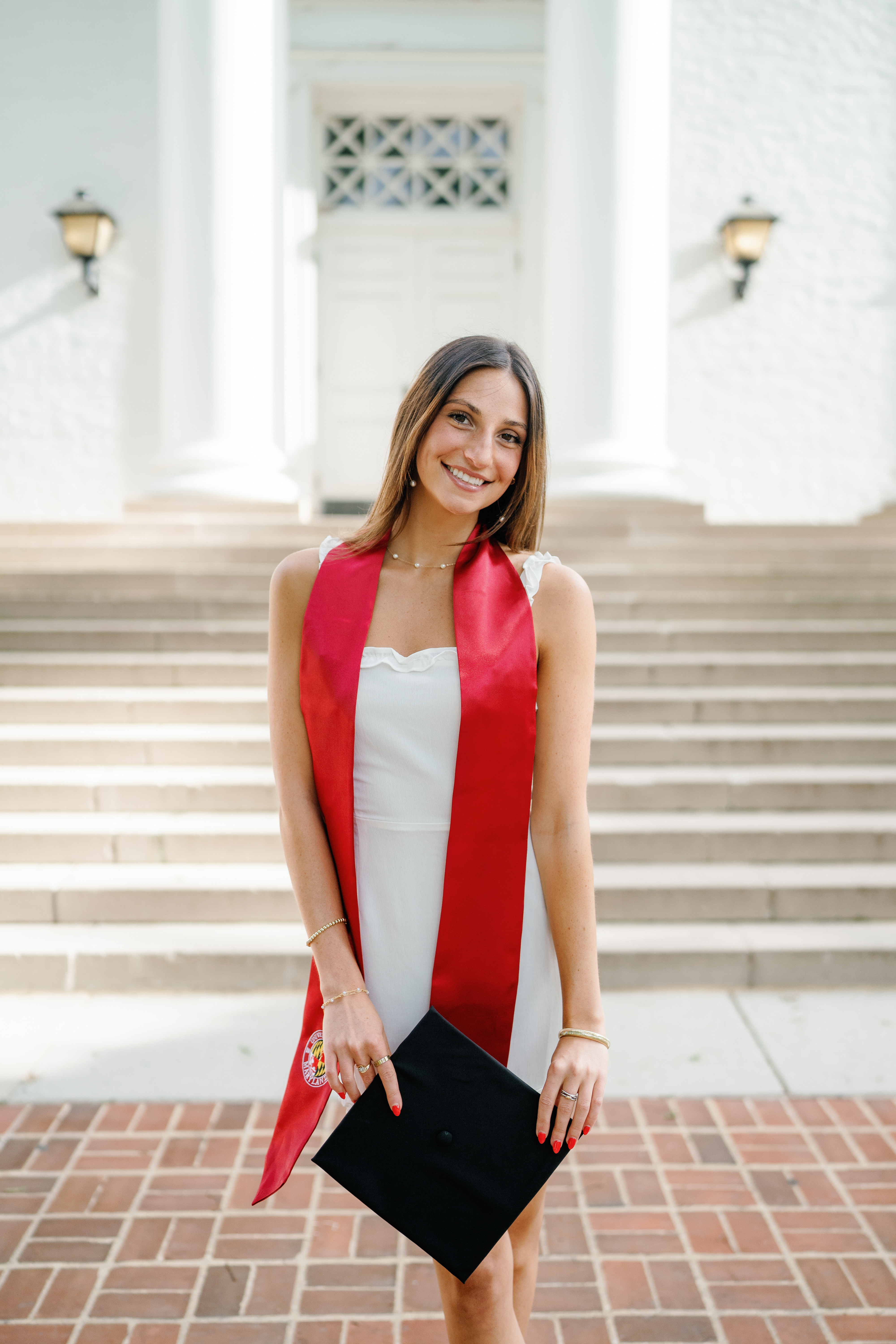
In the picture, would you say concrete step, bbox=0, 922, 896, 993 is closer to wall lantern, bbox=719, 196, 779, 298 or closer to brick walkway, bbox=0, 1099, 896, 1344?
brick walkway, bbox=0, 1099, 896, 1344

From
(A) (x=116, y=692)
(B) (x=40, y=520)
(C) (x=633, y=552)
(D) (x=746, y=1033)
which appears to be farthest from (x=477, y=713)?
(B) (x=40, y=520)

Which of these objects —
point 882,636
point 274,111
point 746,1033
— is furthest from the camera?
point 274,111

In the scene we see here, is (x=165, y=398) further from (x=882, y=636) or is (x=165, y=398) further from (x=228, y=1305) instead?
(x=228, y=1305)

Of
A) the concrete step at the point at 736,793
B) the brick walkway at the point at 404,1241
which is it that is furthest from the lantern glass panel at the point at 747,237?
the brick walkway at the point at 404,1241

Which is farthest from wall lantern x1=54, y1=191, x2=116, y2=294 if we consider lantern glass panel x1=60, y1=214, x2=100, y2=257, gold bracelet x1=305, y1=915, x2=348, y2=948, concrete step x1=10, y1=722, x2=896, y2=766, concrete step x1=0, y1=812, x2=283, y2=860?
gold bracelet x1=305, y1=915, x2=348, y2=948

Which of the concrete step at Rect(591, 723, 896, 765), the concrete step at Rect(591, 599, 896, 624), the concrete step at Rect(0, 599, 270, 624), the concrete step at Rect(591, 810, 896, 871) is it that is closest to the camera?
the concrete step at Rect(591, 810, 896, 871)

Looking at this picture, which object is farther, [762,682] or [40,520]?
[40,520]

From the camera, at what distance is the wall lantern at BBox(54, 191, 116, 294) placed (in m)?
8.72

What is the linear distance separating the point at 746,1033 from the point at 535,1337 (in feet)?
5.55

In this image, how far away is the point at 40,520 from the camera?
30.3ft

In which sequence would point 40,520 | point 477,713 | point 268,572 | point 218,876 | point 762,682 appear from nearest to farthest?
point 477,713 → point 218,876 → point 762,682 → point 268,572 → point 40,520

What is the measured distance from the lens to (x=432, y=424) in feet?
5.58

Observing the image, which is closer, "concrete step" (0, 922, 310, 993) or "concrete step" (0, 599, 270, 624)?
"concrete step" (0, 922, 310, 993)

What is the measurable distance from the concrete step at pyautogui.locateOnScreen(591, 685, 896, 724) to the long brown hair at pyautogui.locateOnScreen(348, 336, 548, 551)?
369 centimetres
